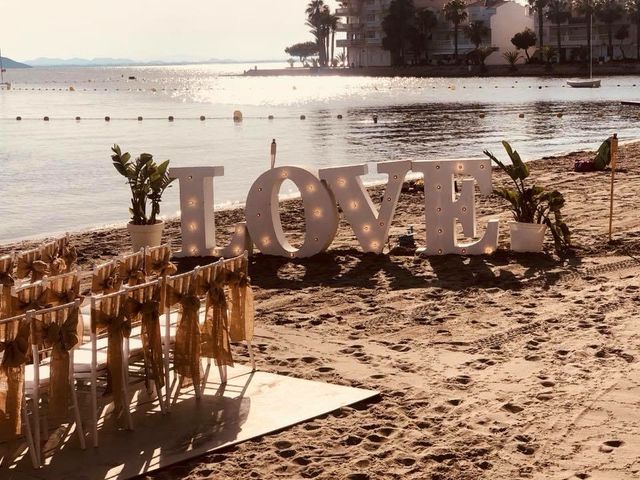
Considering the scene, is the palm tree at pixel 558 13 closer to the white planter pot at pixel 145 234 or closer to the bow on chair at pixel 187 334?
the white planter pot at pixel 145 234

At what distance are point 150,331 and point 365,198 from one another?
6.34m

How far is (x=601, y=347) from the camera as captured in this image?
8.59 m

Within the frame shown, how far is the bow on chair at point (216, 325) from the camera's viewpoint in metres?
7.21

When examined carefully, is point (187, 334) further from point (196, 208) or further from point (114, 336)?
point (196, 208)

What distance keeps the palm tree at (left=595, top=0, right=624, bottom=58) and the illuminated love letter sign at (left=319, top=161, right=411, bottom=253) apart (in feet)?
398

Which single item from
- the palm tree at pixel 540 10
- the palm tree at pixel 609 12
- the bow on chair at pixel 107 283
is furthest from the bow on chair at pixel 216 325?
the palm tree at pixel 540 10

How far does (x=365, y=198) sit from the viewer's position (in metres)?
12.8

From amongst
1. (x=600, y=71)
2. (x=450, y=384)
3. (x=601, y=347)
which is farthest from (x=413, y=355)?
(x=600, y=71)

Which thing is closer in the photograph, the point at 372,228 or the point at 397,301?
the point at 397,301

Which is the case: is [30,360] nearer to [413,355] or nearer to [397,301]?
[413,355]

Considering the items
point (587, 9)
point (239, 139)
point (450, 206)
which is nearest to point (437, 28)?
point (587, 9)

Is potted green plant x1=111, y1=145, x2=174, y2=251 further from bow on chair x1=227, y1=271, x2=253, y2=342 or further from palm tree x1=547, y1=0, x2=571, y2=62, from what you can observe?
palm tree x1=547, y1=0, x2=571, y2=62

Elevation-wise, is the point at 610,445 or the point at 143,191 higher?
the point at 143,191

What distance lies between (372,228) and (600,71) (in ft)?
375
